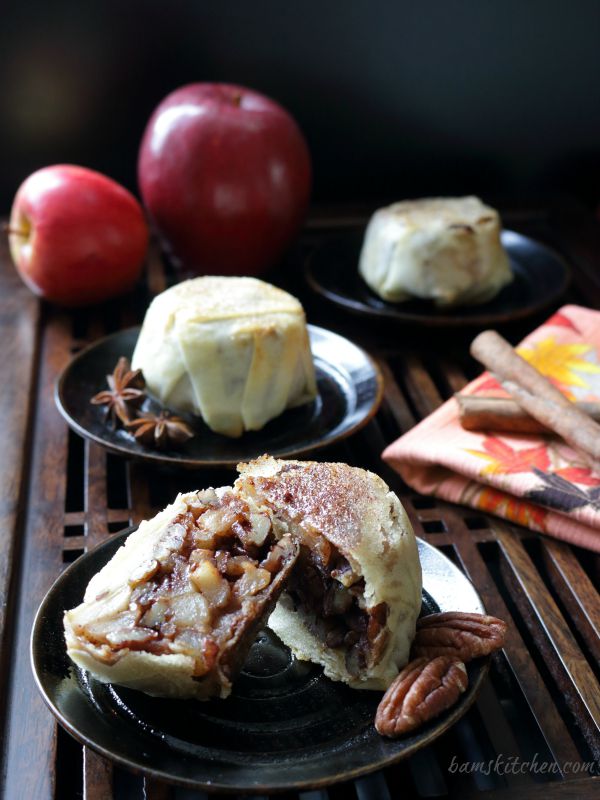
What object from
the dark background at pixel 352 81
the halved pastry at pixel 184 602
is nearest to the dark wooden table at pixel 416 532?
the halved pastry at pixel 184 602

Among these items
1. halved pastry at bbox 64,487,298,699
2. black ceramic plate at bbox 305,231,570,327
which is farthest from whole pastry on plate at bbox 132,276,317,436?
halved pastry at bbox 64,487,298,699

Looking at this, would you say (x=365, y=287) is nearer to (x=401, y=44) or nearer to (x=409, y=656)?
(x=401, y=44)

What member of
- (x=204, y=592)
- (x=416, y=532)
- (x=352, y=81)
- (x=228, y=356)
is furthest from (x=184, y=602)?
(x=352, y=81)

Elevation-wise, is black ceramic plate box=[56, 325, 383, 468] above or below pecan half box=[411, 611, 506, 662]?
below

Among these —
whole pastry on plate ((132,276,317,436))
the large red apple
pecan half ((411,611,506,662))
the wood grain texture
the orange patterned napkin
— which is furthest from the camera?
the large red apple

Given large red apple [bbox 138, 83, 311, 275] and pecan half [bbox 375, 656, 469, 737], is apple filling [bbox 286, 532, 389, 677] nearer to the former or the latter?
pecan half [bbox 375, 656, 469, 737]
